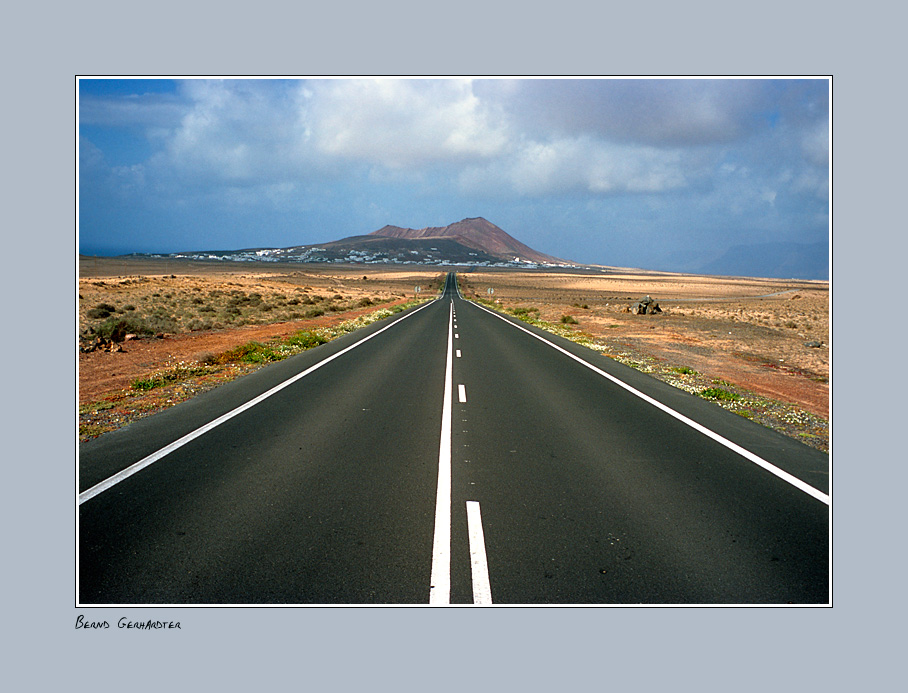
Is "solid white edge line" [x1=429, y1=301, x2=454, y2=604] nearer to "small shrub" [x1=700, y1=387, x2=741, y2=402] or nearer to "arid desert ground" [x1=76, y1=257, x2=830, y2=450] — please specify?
"arid desert ground" [x1=76, y1=257, x2=830, y2=450]

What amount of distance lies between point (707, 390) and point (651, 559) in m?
8.82

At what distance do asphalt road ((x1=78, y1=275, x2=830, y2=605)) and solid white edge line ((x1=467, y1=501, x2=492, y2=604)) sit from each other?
2cm

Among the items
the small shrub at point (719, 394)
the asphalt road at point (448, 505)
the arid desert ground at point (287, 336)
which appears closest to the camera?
the asphalt road at point (448, 505)

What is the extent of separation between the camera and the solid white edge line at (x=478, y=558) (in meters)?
3.86

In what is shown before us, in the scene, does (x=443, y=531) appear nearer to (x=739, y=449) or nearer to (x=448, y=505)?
(x=448, y=505)

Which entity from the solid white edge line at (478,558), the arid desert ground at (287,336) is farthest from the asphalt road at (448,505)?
the arid desert ground at (287,336)

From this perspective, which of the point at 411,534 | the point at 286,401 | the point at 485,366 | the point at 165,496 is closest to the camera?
the point at 411,534

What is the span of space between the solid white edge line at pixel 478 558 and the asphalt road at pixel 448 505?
2 cm

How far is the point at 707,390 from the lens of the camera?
12.2 meters

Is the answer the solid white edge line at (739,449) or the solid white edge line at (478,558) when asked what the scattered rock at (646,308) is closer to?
the solid white edge line at (739,449)

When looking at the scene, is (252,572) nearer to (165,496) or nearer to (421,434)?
(165,496)

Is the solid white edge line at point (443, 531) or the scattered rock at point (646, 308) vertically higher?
the scattered rock at point (646, 308)
